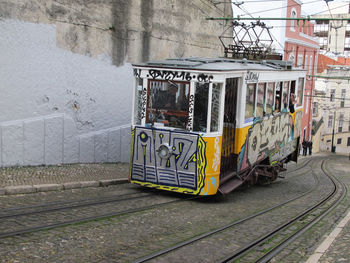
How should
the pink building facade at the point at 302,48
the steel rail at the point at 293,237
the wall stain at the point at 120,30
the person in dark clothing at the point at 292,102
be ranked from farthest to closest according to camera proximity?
the pink building facade at the point at 302,48
the person in dark clothing at the point at 292,102
the wall stain at the point at 120,30
the steel rail at the point at 293,237

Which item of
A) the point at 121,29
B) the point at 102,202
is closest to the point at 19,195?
the point at 102,202

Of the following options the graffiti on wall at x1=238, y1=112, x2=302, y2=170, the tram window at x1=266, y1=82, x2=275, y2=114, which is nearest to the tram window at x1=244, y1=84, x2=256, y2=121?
the graffiti on wall at x1=238, y1=112, x2=302, y2=170

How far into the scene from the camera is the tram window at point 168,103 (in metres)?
9.52

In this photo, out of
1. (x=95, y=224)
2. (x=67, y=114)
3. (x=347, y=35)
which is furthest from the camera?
(x=347, y=35)

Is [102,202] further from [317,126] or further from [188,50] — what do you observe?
[317,126]

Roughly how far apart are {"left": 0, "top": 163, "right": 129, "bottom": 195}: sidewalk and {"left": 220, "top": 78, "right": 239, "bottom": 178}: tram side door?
270cm

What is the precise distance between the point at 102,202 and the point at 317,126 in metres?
44.9

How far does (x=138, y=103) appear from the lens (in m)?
10.1

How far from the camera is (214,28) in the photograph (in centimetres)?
2047

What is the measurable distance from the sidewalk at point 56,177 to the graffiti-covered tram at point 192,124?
127 cm

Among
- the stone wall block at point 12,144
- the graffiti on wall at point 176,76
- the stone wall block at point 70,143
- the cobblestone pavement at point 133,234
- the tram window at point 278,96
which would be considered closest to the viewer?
the cobblestone pavement at point 133,234

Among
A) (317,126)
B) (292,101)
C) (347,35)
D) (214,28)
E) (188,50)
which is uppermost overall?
(347,35)

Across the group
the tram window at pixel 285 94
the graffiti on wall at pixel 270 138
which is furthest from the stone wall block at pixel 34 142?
the tram window at pixel 285 94

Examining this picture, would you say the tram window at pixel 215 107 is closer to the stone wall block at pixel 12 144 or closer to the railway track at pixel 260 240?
the railway track at pixel 260 240
